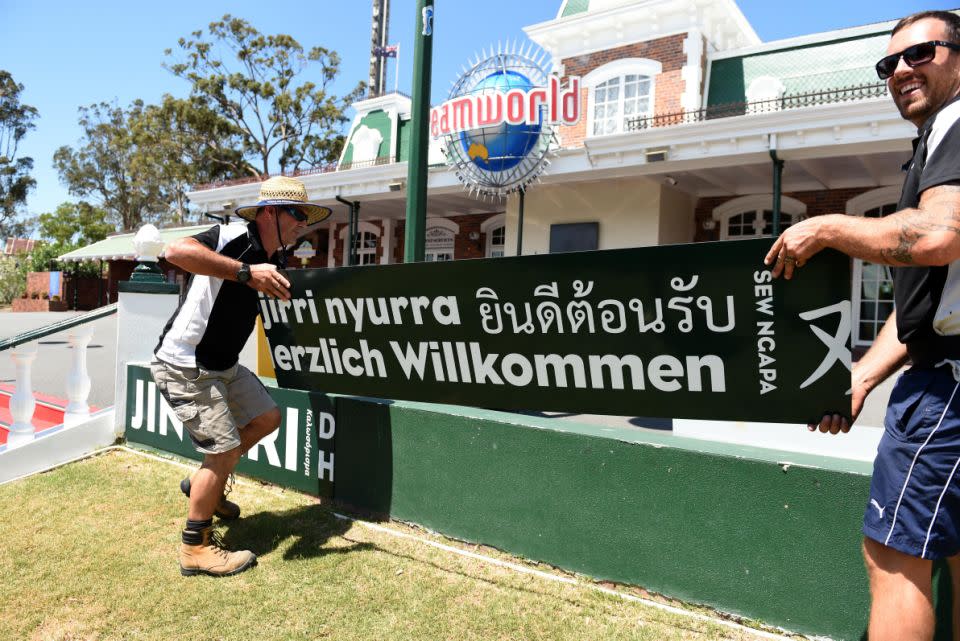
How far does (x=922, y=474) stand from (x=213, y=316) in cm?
290

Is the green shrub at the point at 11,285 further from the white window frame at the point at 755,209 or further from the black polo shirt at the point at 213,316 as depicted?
the black polo shirt at the point at 213,316

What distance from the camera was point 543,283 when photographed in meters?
2.51

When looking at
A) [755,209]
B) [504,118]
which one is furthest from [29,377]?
[755,209]

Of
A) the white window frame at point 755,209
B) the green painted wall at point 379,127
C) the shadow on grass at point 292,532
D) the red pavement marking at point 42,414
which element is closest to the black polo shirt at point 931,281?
the shadow on grass at point 292,532

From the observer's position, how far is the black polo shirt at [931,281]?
143 centimetres

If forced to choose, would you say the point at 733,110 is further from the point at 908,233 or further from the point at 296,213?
the point at 908,233

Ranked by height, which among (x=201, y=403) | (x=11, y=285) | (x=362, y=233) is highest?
(x=362, y=233)

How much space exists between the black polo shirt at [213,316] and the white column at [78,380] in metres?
2.21

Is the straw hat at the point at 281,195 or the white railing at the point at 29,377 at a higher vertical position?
the straw hat at the point at 281,195

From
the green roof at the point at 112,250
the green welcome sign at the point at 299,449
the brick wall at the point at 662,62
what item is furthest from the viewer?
the green roof at the point at 112,250

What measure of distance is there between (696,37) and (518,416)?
13549mm

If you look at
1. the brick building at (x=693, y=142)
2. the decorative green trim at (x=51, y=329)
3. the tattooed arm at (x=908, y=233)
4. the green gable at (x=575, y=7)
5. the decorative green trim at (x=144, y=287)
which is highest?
the green gable at (x=575, y=7)

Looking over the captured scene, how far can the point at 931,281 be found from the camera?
60.6 inches

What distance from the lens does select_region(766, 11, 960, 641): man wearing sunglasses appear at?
4.70 feet
